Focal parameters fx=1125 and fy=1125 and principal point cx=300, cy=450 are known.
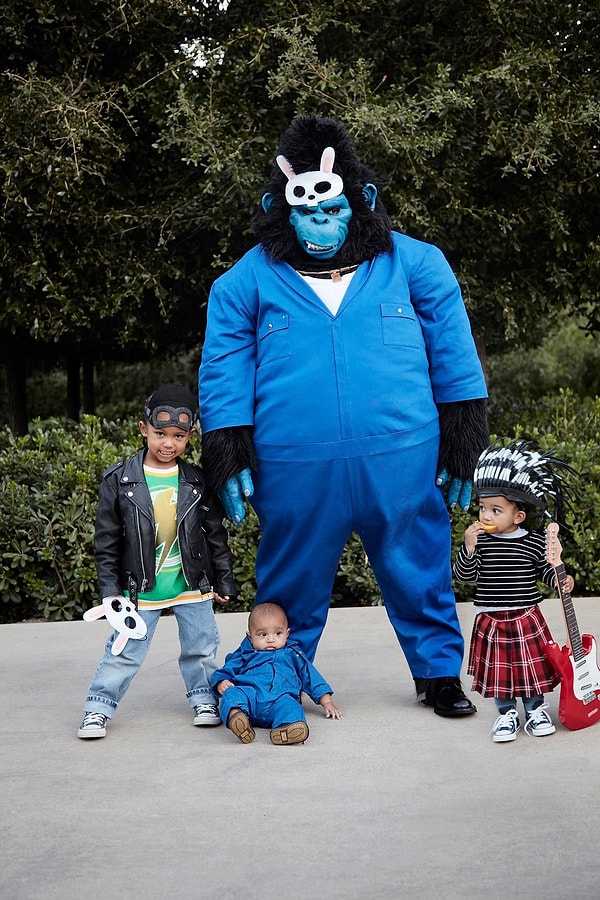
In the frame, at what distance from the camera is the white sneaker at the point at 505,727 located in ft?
10.8

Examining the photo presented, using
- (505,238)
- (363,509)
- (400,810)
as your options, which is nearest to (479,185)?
(505,238)

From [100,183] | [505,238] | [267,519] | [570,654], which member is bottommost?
[570,654]

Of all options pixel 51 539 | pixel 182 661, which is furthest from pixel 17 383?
pixel 182 661

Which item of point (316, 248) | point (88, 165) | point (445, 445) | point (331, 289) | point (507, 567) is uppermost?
point (88, 165)

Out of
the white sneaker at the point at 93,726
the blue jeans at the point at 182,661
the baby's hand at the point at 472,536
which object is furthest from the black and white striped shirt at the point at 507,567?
the white sneaker at the point at 93,726

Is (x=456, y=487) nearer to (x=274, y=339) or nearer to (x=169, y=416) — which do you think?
(x=274, y=339)

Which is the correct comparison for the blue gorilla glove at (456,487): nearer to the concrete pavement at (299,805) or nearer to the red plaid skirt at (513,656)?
the red plaid skirt at (513,656)

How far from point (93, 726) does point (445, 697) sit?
1095 mm

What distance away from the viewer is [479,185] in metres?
6.16

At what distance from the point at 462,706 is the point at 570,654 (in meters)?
0.41

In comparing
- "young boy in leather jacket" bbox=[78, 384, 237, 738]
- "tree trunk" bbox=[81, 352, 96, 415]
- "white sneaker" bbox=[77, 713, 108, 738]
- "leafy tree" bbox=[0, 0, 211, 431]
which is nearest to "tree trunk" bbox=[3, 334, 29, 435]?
"tree trunk" bbox=[81, 352, 96, 415]

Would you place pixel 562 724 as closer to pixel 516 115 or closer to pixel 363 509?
pixel 363 509

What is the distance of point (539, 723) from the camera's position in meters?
3.34

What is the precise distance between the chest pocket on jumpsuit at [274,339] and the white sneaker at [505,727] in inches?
49.9
